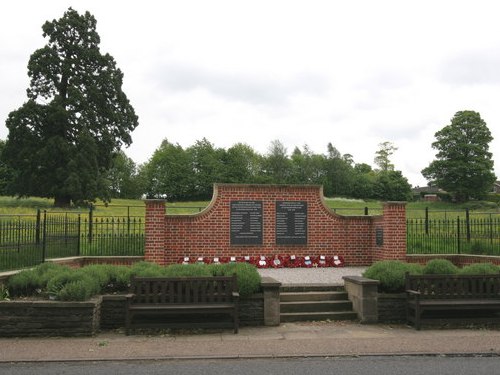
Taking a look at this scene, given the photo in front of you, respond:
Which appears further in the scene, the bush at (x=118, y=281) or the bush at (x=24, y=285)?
the bush at (x=118, y=281)

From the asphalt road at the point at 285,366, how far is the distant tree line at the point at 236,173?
70.3m

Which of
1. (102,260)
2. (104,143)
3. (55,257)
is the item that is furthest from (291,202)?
(104,143)

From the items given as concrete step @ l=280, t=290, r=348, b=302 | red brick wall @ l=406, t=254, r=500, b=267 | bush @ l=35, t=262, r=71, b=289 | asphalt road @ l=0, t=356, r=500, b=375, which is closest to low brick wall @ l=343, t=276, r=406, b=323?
concrete step @ l=280, t=290, r=348, b=302

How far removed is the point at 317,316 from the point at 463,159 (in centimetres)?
5333

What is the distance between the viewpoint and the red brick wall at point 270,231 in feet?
47.8

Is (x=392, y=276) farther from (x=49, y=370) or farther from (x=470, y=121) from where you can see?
(x=470, y=121)

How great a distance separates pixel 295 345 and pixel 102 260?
347 inches

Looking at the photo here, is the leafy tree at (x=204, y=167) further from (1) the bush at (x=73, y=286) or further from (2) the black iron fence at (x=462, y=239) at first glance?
(1) the bush at (x=73, y=286)

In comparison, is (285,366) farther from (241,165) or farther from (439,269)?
(241,165)

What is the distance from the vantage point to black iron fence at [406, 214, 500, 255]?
16.1m

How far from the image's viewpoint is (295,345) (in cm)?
727

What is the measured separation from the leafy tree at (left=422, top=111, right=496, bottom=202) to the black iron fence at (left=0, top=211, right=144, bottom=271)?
48.7m

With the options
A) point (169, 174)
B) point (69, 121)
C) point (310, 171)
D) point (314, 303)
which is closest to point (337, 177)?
point (310, 171)

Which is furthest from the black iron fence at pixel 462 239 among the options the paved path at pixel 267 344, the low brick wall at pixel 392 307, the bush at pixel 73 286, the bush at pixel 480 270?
the bush at pixel 73 286
